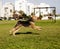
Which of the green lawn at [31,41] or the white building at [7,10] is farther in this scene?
the white building at [7,10]

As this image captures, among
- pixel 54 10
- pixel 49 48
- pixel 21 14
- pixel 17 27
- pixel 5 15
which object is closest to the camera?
pixel 49 48

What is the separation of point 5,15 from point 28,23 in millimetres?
156821

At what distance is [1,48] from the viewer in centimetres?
1075

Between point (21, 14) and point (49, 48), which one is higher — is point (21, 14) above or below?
above

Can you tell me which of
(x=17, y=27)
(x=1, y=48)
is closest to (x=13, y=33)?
(x=17, y=27)

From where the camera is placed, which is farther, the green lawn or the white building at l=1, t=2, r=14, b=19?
the white building at l=1, t=2, r=14, b=19

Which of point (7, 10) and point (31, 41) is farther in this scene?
point (7, 10)

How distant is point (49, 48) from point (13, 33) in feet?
25.8

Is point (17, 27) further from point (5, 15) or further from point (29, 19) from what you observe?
point (5, 15)

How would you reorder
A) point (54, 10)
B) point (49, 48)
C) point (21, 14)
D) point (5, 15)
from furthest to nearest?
point (5, 15), point (54, 10), point (21, 14), point (49, 48)

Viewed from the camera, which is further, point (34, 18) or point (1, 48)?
point (34, 18)

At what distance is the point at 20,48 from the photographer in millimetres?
10602

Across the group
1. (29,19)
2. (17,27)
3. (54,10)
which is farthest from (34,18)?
(54,10)

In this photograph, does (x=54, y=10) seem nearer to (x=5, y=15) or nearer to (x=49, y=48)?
(x=49, y=48)
